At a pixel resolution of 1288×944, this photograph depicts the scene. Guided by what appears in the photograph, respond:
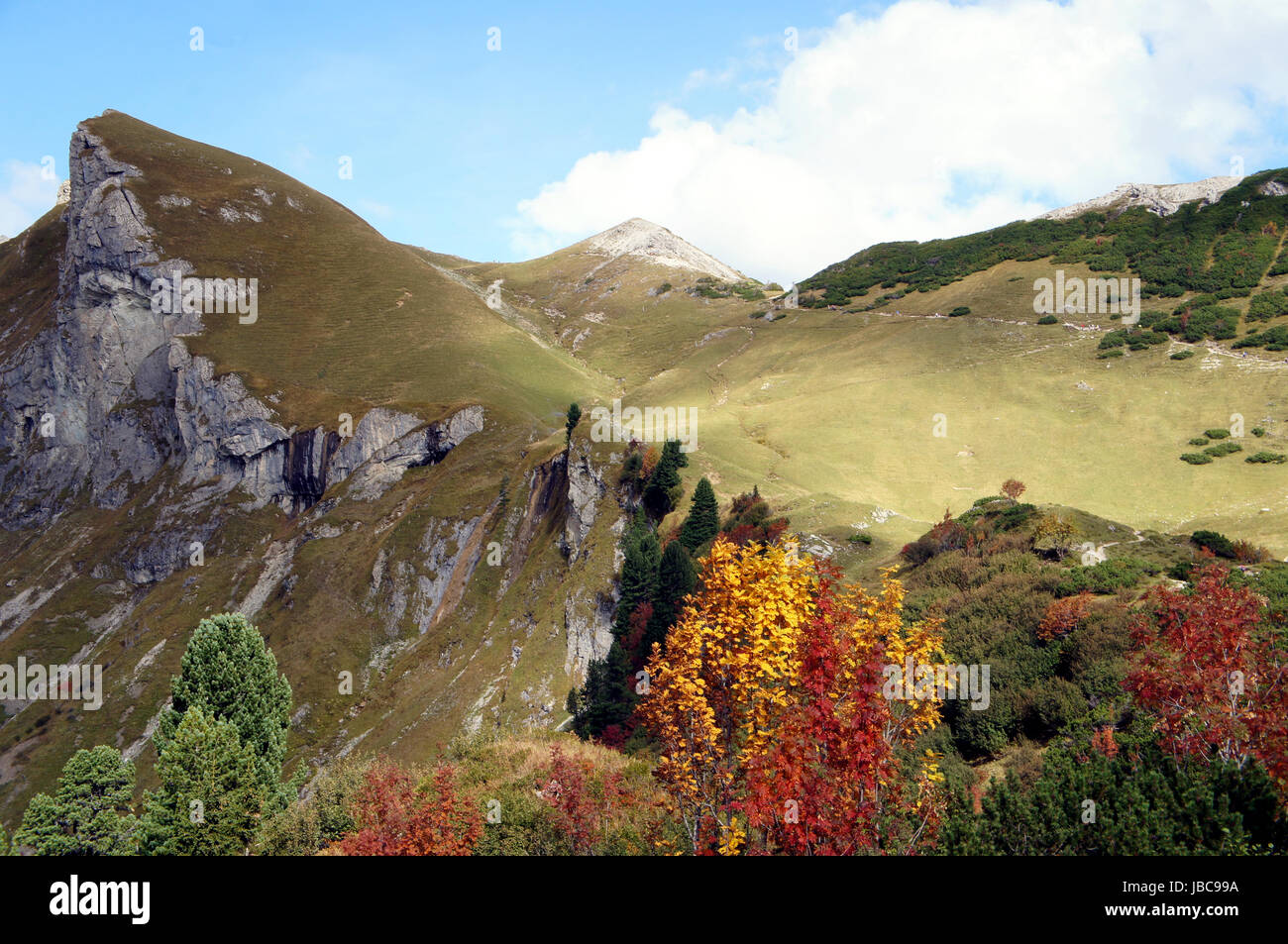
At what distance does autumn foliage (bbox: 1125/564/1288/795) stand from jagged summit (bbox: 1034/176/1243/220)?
397 ft

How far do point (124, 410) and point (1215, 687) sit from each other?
528 feet

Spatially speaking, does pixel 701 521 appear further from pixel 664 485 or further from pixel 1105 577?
pixel 1105 577

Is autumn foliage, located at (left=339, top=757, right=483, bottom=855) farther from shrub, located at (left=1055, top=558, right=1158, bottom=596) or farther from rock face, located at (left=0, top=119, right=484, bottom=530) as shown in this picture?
rock face, located at (left=0, top=119, right=484, bottom=530)

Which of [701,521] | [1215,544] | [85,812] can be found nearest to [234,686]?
[85,812]

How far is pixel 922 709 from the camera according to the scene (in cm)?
1293

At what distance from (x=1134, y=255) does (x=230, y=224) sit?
160995 millimetres

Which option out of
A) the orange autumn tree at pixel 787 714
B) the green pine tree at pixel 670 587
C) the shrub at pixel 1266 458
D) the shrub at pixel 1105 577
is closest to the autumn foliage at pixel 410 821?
the orange autumn tree at pixel 787 714

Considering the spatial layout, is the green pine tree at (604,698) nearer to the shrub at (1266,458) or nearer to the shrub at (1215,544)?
the shrub at (1215,544)

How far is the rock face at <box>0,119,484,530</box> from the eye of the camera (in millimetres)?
111438

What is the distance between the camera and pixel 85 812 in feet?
133

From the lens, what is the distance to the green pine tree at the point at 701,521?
166 ft

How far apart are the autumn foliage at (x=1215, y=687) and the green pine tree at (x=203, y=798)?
88.6 ft

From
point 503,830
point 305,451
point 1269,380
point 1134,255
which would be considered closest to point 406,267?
point 305,451
